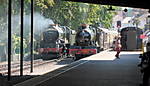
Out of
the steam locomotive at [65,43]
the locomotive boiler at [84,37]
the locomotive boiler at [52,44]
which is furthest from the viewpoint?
the locomotive boiler at [52,44]

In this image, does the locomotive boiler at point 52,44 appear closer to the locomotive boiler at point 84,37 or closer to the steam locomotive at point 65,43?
the steam locomotive at point 65,43

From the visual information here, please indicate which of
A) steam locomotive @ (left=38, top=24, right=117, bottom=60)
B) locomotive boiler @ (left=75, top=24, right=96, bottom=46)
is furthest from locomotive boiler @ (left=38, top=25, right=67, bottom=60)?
locomotive boiler @ (left=75, top=24, right=96, bottom=46)

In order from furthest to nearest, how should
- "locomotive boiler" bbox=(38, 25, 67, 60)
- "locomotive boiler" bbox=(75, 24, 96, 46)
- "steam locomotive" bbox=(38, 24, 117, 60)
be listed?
"locomotive boiler" bbox=(38, 25, 67, 60), "locomotive boiler" bbox=(75, 24, 96, 46), "steam locomotive" bbox=(38, 24, 117, 60)

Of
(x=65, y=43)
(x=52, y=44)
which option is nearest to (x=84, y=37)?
(x=52, y=44)

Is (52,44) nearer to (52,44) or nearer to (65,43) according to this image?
(52,44)

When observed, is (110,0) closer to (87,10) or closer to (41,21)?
(41,21)

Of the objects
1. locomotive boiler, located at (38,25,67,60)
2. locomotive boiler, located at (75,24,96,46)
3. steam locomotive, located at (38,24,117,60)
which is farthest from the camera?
locomotive boiler, located at (38,25,67,60)

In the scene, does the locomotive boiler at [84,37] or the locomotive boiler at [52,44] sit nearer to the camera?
the locomotive boiler at [84,37]

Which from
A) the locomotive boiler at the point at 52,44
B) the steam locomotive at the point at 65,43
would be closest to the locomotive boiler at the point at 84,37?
the steam locomotive at the point at 65,43

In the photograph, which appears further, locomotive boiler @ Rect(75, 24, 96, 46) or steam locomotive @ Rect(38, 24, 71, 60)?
steam locomotive @ Rect(38, 24, 71, 60)

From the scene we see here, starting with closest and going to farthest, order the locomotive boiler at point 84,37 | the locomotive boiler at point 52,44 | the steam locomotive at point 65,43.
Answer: the steam locomotive at point 65,43 < the locomotive boiler at point 84,37 < the locomotive boiler at point 52,44

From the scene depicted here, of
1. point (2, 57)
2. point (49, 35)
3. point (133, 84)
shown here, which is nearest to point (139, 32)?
point (49, 35)

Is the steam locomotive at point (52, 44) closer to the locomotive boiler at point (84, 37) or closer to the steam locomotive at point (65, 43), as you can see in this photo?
the steam locomotive at point (65, 43)

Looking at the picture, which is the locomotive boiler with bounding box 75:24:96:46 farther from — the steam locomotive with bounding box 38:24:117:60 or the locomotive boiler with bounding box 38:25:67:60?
the locomotive boiler with bounding box 38:25:67:60
